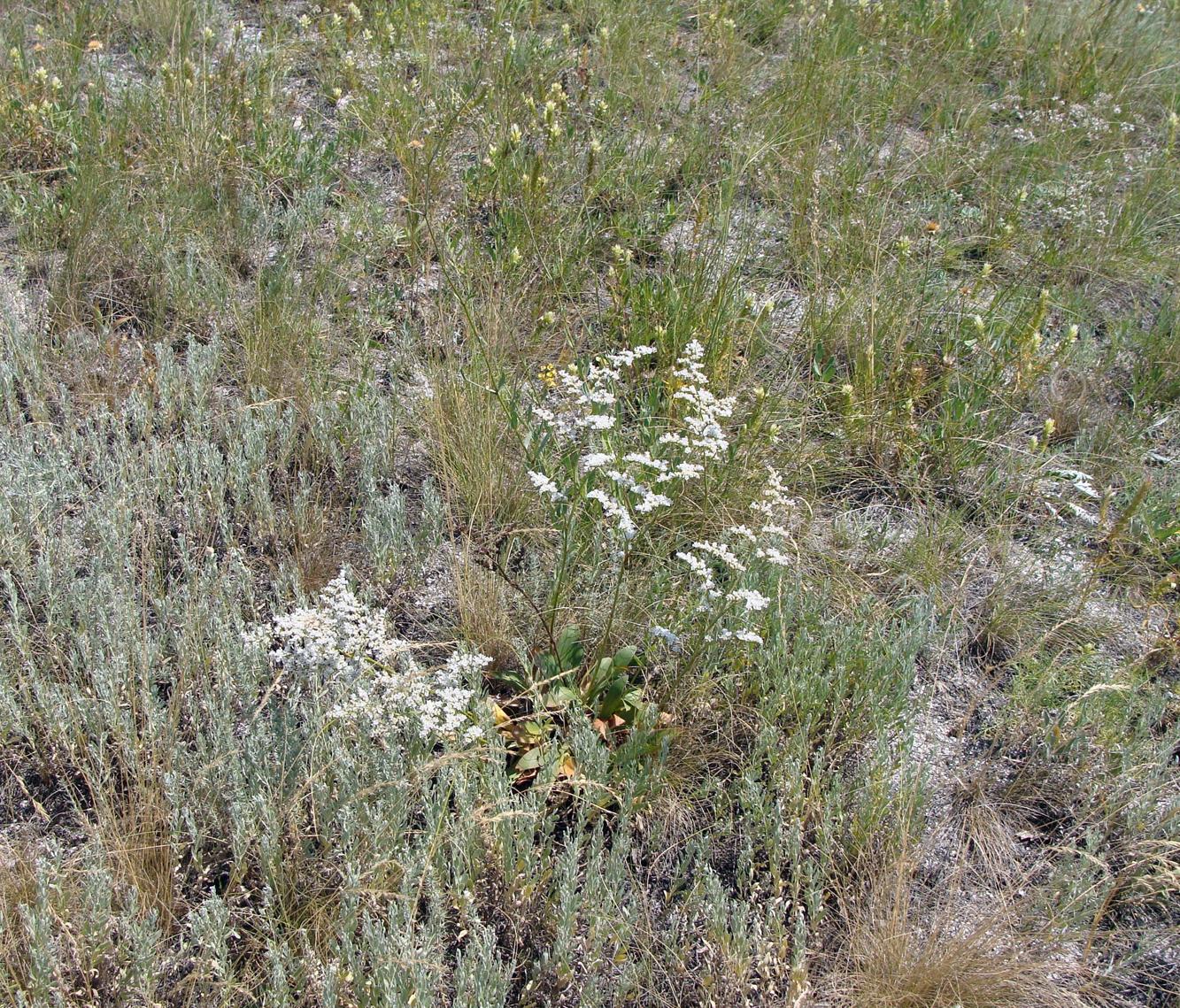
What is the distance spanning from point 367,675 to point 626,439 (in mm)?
1374

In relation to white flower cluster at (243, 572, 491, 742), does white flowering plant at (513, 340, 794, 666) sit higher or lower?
higher

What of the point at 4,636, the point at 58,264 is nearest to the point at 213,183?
the point at 58,264

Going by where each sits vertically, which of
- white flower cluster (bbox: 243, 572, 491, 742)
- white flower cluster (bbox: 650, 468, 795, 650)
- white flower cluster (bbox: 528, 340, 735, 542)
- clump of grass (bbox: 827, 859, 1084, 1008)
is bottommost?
clump of grass (bbox: 827, 859, 1084, 1008)

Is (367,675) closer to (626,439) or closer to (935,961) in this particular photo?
(626,439)

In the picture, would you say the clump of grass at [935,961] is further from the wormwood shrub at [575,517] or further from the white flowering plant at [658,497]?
the white flowering plant at [658,497]

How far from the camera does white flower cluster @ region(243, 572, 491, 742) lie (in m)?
2.27

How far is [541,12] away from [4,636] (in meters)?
4.88

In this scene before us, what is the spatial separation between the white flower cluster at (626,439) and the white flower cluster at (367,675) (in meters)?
0.54

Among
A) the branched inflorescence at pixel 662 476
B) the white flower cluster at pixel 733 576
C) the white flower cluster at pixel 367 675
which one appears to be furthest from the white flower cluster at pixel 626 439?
the white flower cluster at pixel 367 675

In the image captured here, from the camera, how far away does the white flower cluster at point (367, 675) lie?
2.27m

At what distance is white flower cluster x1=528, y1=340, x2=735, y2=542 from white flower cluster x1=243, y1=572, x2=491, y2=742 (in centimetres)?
54

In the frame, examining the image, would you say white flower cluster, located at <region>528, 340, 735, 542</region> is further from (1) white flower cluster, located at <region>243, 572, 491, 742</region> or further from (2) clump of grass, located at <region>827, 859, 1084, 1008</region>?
(2) clump of grass, located at <region>827, 859, 1084, 1008</region>

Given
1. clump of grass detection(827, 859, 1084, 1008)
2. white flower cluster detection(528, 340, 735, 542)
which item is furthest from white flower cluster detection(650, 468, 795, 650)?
clump of grass detection(827, 859, 1084, 1008)

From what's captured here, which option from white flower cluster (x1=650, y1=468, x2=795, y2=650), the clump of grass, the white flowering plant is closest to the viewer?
the clump of grass
